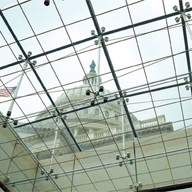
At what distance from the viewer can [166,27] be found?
59.7 ft

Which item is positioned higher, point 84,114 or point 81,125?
point 84,114

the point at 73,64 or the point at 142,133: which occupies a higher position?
the point at 73,64

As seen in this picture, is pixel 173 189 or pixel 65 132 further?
pixel 65 132

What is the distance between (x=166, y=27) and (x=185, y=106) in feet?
21.3

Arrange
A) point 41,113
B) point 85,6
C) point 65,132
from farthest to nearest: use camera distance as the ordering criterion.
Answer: point 65,132 → point 41,113 → point 85,6

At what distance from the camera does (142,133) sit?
22438 millimetres

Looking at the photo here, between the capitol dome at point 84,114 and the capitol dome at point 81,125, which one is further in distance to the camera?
the capitol dome at point 81,125

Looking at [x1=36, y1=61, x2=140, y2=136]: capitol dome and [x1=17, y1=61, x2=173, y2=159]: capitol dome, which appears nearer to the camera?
[x1=36, y1=61, x2=140, y2=136]: capitol dome

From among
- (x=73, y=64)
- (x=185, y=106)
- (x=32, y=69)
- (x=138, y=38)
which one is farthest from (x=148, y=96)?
(x=32, y=69)

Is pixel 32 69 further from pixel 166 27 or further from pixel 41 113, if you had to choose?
pixel 166 27

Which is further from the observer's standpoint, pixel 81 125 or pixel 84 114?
pixel 84 114

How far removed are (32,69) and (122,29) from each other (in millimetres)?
7644

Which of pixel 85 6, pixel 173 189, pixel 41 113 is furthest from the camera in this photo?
pixel 41 113

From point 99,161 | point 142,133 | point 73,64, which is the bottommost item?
point 99,161
